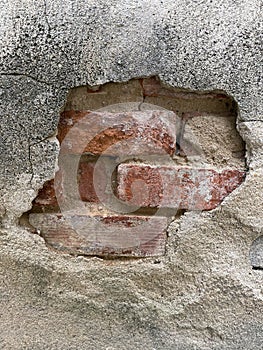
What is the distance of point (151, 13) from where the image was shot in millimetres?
912

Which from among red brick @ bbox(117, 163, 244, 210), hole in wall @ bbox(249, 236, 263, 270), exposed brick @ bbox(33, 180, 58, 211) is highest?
red brick @ bbox(117, 163, 244, 210)

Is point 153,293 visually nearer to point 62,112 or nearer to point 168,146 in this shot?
point 168,146

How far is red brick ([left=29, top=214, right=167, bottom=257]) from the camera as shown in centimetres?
100

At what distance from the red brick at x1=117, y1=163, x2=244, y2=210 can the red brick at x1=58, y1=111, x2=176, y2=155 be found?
0.04 m

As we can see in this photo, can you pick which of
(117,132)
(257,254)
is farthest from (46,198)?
(257,254)

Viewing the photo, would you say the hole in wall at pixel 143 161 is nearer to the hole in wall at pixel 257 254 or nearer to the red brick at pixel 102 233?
the red brick at pixel 102 233

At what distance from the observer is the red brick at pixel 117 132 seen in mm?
963

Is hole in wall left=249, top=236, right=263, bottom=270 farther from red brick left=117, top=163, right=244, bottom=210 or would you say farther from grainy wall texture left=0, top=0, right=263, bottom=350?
red brick left=117, top=163, right=244, bottom=210

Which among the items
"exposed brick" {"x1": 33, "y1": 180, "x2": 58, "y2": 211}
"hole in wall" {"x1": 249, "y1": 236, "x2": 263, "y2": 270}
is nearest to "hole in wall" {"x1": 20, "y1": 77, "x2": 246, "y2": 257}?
"exposed brick" {"x1": 33, "y1": 180, "x2": 58, "y2": 211}

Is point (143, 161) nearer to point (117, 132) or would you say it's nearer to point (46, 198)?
point (117, 132)

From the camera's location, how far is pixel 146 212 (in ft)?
3.29

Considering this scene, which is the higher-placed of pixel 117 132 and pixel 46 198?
pixel 117 132

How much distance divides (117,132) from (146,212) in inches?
6.7

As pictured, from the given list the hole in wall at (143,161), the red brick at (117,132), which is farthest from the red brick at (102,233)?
the red brick at (117,132)
